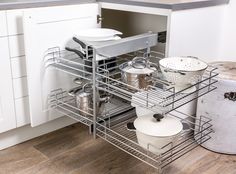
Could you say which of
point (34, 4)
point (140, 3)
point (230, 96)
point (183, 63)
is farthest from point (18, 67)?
point (230, 96)

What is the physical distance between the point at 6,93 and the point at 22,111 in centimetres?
14

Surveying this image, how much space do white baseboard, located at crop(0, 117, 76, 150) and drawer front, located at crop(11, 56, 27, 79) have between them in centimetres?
32

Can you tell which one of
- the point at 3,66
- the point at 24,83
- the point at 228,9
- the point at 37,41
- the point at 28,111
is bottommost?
the point at 28,111

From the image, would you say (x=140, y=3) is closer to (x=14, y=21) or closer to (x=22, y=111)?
(x=14, y=21)

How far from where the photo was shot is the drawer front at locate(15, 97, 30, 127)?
61.8 inches

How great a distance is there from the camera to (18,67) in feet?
4.97

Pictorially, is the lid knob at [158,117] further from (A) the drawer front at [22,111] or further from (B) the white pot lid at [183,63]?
(A) the drawer front at [22,111]

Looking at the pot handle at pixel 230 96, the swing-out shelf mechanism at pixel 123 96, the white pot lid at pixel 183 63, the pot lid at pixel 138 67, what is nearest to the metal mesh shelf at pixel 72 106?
the swing-out shelf mechanism at pixel 123 96

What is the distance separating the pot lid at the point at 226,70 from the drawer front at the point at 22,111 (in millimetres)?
993

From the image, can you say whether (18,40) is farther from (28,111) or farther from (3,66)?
(28,111)

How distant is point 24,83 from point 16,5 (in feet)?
1.24

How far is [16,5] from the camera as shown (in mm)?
1423

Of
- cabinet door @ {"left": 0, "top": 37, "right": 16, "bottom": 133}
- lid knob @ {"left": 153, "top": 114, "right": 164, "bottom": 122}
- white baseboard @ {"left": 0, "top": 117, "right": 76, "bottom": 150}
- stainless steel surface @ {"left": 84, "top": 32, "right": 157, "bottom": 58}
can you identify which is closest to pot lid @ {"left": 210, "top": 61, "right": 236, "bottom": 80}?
stainless steel surface @ {"left": 84, "top": 32, "right": 157, "bottom": 58}

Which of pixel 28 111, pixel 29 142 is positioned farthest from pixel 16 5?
pixel 29 142
